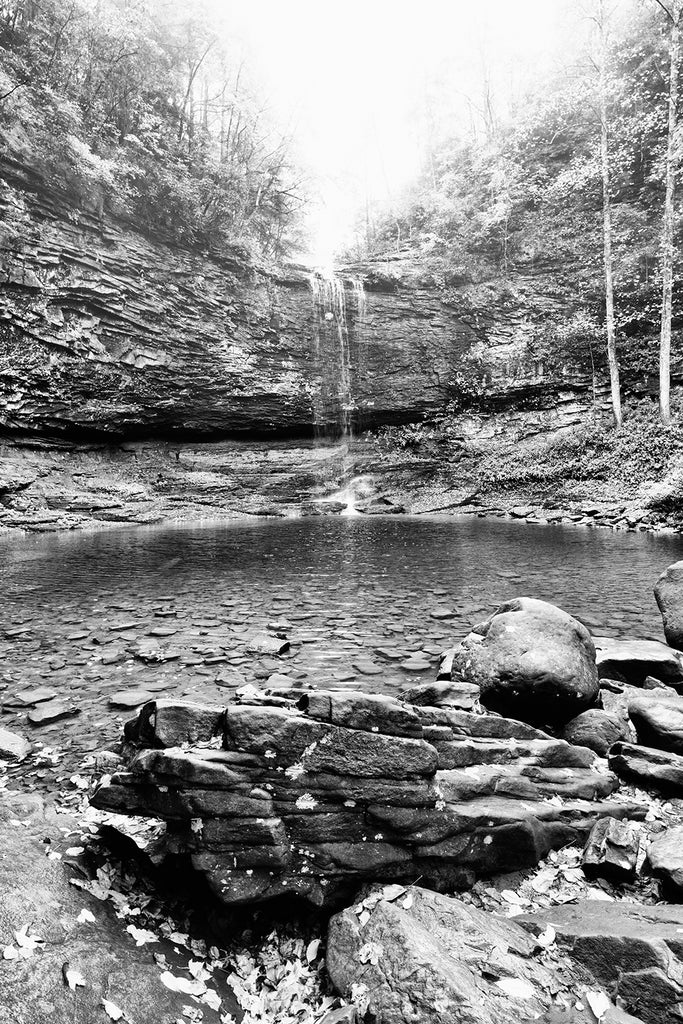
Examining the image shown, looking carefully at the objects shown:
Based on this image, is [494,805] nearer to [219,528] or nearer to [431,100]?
[219,528]

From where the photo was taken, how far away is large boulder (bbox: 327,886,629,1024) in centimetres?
146

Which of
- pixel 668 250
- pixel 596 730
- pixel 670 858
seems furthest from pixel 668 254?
pixel 670 858

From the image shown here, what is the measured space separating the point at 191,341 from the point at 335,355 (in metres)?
6.77

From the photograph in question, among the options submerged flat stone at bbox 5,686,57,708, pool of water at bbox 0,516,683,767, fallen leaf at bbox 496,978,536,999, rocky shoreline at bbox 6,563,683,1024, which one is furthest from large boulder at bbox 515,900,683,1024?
submerged flat stone at bbox 5,686,57,708

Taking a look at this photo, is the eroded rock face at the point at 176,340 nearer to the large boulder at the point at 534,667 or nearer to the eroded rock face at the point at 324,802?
the eroded rock face at the point at 324,802

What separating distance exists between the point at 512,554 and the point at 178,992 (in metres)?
9.06

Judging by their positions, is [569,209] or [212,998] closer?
[212,998]

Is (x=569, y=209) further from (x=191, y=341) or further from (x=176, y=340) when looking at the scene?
(x=176, y=340)

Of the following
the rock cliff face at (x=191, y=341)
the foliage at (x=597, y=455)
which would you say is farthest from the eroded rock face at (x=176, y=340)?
the foliage at (x=597, y=455)

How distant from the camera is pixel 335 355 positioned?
2292 cm

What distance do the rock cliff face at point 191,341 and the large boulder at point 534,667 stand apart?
18391 millimetres

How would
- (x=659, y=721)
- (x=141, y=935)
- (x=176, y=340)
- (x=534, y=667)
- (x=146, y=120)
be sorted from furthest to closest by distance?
(x=176, y=340)
(x=146, y=120)
(x=534, y=667)
(x=659, y=721)
(x=141, y=935)

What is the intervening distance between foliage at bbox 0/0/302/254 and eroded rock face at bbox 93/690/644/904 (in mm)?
21295

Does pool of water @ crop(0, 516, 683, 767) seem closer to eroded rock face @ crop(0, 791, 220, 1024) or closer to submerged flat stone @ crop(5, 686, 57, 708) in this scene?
submerged flat stone @ crop(5, 686, 57, 708)
